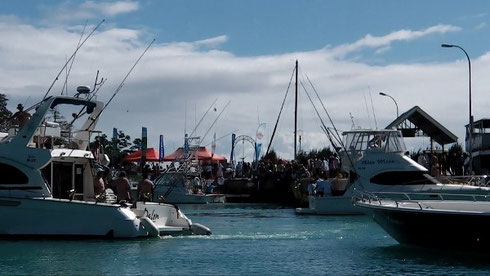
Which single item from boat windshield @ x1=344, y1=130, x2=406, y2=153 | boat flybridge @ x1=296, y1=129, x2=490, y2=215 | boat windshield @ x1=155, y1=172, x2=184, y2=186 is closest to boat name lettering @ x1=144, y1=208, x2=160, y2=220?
boat flybridge @ x1=296, y1=129, x2=490, y2=215

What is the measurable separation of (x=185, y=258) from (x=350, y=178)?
2103cm

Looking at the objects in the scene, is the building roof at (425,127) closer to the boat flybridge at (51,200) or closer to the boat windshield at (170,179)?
the boat windshield at (170,179)

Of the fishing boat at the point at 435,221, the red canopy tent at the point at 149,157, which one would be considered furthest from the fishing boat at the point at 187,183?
the fishing boat at the point at 435,221

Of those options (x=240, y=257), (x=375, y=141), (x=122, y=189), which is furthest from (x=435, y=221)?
(x=375, y=141)

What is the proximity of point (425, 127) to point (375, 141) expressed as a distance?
2137cm

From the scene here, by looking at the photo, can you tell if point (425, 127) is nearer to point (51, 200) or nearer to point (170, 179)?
point (170, 179)

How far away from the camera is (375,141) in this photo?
42.1 metres

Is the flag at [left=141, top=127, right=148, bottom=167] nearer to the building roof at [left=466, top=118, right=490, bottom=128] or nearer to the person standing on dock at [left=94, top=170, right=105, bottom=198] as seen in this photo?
the building roof at [left=466, top=118, right=490, bottom=128]

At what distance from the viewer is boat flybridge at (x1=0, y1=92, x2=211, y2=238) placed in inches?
968

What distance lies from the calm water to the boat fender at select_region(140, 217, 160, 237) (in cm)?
22

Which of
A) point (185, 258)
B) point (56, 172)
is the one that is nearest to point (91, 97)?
point (56, 172)

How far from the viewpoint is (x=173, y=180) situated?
189ft

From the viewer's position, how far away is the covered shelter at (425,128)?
2362 inches

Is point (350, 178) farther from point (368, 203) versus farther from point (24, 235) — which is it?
point (24, 235)
